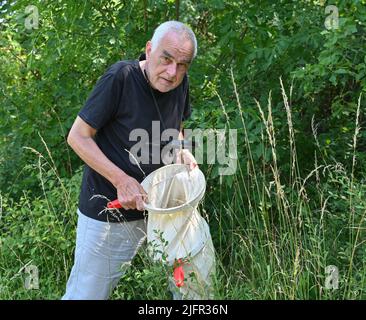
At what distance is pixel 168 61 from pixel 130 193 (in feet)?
2.14

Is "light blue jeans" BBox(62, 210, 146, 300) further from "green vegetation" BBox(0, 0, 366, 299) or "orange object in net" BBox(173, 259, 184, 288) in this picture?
"green vegetation" BBox(0, 0, 366, 299)

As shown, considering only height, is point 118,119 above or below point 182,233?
above

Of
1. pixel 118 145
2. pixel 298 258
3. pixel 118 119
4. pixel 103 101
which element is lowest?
pixel 298 258

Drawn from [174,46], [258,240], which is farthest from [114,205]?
[258,240]

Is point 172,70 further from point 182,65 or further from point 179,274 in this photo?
point 179,274

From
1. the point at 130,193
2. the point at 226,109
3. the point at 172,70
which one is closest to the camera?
the point at 130,193

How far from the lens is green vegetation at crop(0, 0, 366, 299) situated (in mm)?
3744

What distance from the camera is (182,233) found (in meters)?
2.96

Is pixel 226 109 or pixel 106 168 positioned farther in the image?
pixel 226 109

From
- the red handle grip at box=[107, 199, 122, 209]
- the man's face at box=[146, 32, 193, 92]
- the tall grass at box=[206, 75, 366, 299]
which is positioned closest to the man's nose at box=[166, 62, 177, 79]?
the man's face at box=[146, 32, 193, 92]

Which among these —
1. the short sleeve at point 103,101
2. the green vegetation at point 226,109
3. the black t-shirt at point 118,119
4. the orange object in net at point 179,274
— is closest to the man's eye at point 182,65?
the black t-shirt at point 118,119

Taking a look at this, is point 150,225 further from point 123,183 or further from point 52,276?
point 52,276

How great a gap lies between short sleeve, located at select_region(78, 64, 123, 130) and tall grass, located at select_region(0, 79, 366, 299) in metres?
0.63

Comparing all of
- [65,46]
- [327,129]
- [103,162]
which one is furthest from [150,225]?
[327,129]
